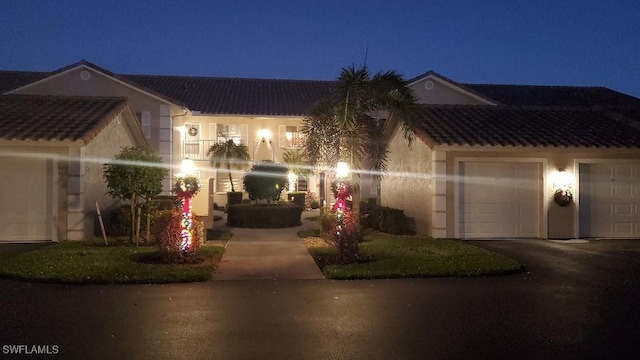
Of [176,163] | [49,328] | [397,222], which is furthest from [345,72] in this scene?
[176,163]

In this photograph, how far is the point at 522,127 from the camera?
58.2 feet

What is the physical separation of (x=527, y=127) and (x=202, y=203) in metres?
9.96

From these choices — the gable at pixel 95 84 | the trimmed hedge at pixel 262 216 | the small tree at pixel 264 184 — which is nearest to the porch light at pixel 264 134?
the gable at pixel 95 84

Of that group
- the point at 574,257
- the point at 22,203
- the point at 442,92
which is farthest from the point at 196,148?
the point at 574,257

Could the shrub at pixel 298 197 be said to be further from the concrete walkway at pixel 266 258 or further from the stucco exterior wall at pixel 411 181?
the concrete walkway at pixel 266 258

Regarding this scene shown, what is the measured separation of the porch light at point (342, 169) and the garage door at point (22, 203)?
7.58 metres

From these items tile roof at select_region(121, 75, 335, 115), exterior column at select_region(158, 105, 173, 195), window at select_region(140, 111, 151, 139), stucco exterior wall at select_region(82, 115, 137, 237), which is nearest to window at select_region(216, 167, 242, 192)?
tile roof at select_region(121, 75, 335, 115)

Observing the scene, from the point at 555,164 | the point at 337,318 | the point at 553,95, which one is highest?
the point at 553,95

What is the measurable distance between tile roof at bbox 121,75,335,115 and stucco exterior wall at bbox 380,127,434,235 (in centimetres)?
1021

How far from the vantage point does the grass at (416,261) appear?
1108 centimetres

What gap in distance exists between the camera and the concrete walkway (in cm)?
1128

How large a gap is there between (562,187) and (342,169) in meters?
6.69

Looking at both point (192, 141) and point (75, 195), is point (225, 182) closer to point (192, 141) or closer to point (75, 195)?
point (192, 141)

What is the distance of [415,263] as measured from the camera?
1198cm
